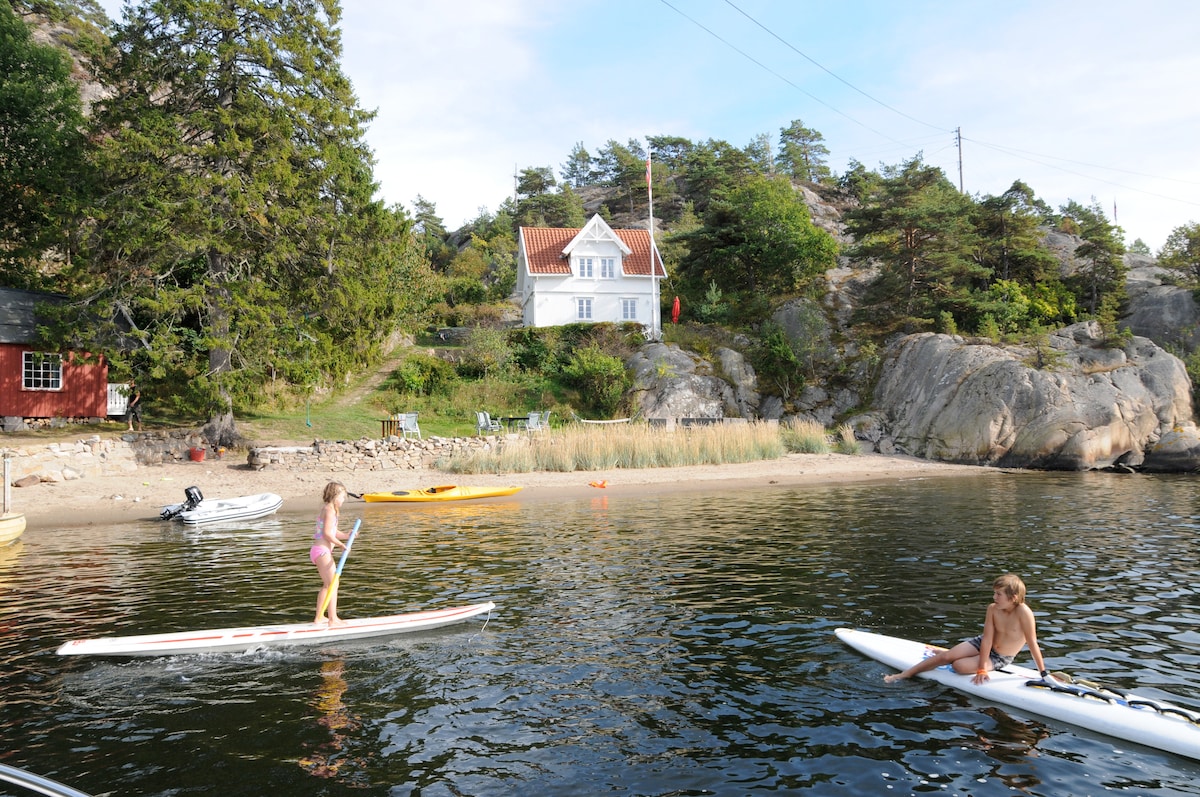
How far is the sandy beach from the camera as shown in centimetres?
2053

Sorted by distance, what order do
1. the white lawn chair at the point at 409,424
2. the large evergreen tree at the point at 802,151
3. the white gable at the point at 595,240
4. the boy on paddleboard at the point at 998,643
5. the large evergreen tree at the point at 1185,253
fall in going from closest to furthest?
the boy on paddleboard at the point at 998,643
the white lawn chair at the point at 409,424
the large evergreen tree at the point at 1185,253
the white gable at the point at 595,240
the large evergreen tree at the point at 802,151

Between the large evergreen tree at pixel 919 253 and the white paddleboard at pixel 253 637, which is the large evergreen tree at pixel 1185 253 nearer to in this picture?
the large evergreen tree at pixel 919 253

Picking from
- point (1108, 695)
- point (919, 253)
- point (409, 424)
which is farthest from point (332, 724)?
point (919, 253)

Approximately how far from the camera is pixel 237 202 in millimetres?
25688

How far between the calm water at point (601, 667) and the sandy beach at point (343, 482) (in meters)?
5.33

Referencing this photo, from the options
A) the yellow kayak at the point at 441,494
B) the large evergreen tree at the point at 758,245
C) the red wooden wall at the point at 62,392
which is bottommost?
the yellow kayak at the point at 441,494

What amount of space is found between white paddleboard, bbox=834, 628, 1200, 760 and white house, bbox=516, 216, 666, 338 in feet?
128

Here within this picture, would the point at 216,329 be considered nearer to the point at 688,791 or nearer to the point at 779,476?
the point at 779,476

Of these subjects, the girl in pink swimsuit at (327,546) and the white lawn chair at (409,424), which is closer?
the girl in pink swimsuit at (327,546)

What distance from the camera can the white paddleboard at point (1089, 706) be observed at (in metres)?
6.02

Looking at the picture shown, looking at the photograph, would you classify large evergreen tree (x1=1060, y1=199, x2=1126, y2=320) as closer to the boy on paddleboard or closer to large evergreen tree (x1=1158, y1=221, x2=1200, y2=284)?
large evergreen tree (x1=1158, y1=221, x2=1200, y2=284)

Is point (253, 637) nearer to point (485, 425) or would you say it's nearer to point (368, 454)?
point (368, 454)

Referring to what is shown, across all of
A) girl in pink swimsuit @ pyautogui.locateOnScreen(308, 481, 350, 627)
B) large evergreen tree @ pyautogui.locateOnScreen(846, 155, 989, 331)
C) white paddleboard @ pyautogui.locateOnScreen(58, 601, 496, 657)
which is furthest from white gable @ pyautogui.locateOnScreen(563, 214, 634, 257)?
white paddleboard @ pyautogui.locateOnScreen(58, 601, 496, 657)

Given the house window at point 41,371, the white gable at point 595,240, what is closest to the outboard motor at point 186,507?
the house window at point 41,371
